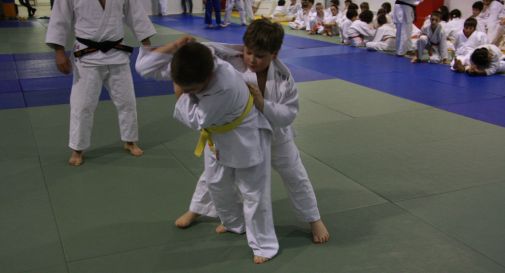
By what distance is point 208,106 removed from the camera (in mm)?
2150

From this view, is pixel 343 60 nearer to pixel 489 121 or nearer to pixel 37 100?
pixel 489 121

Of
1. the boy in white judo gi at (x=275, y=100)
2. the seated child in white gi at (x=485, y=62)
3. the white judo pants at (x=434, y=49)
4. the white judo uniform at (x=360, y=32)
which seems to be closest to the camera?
the boy in white judo gi at (x=275, y=100)

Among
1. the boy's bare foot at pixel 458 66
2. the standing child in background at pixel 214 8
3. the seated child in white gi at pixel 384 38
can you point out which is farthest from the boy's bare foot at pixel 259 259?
the standing child in background at pixel 214 8

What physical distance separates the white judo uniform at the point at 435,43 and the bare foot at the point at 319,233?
6.70 metres

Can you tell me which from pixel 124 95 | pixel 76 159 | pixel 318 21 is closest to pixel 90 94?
pixel 124 95

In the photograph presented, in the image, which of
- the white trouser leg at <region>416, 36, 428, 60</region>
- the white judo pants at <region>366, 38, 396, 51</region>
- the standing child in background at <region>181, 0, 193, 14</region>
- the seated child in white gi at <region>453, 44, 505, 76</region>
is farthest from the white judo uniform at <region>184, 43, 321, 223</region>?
the standing child in background at <region>181, 0, 193, 14</region>

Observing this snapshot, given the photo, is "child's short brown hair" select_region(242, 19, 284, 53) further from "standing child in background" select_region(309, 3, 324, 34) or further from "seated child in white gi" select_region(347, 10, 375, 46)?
"standing child in background" select_region(309, 3, 324, 34)

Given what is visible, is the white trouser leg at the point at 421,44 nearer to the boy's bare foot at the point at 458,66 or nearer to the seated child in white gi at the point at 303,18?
the boy's bare foot at the point at 458,66

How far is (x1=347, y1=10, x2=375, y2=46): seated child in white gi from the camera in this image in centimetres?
1049

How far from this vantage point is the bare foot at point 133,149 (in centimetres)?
411

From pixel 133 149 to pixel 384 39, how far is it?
722cm

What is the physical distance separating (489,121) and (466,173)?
64.0 inches

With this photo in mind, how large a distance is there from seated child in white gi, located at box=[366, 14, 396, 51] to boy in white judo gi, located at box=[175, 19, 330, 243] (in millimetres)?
7760

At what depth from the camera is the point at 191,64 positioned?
1993 mm
